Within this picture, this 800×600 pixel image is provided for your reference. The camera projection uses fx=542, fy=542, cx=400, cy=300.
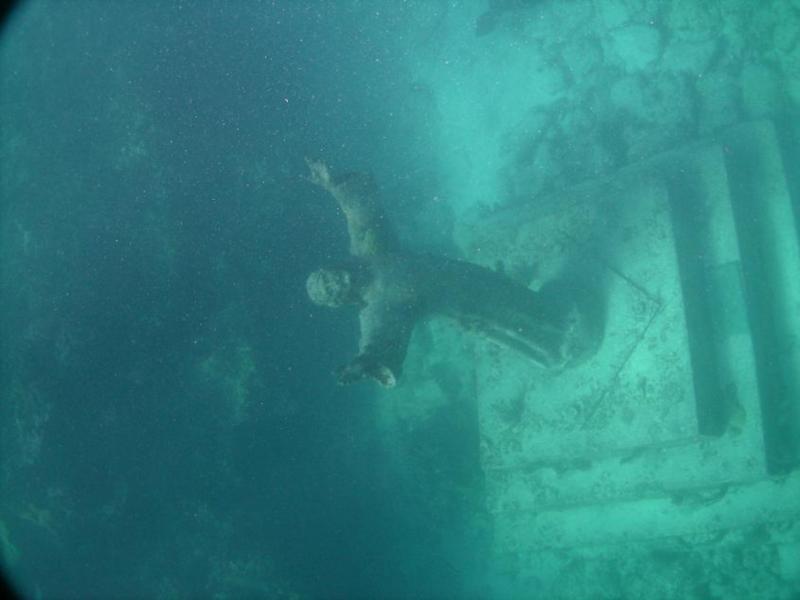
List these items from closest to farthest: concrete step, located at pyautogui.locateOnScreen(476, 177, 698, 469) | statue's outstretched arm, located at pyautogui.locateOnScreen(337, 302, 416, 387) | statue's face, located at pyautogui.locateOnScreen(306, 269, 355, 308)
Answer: statue's outstretched arm, located at pyautogui.locateOnScreen(337, 302, 416, 387) < statue's face, located at pyautogui.locateOnScreen(306, 269, 355, 308) < concrete step, located at pyautogui.locateOnScreen(476, 177, 698, 469)

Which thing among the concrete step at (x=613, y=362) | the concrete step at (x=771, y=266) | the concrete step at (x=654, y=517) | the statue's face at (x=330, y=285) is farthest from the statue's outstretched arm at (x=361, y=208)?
the concrete step at (x=654, y=517)

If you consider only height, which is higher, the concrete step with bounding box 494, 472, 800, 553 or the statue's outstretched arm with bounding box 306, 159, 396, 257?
the statue's outstretched arm with bounding box 306, 159, 396, 257

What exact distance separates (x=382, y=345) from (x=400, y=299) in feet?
1.13

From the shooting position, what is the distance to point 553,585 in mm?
5684

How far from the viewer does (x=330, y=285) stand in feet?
10.2

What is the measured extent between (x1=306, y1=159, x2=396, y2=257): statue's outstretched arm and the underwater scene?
2 cm

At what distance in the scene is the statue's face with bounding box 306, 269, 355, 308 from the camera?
10.2ft

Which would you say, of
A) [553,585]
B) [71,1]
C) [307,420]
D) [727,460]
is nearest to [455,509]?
[553,585]

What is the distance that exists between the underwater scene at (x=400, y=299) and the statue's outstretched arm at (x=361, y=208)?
18 millimetres

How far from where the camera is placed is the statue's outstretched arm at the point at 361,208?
126 inches

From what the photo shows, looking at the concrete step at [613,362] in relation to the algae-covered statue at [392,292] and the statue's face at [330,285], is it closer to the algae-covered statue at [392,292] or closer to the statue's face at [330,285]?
the algae-covered statue at [392,292]

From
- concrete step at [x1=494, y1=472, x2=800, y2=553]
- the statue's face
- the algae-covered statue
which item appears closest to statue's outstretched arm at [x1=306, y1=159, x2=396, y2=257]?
the algae-covered statue

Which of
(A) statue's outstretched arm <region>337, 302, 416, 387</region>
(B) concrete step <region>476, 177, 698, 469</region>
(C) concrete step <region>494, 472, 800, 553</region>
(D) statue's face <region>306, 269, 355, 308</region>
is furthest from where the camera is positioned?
(C) concrete step <region>494, 472, 800, 553</region>

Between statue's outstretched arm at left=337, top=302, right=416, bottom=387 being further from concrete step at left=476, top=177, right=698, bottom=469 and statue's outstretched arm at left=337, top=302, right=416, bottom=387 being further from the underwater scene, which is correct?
concrete step at left=476, top=177, right=698, bottom=469
